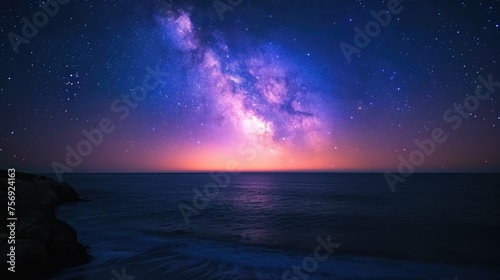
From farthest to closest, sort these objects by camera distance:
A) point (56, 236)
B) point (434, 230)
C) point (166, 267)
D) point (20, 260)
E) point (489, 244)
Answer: point (434, 230)
point (489, 244)
point (166, 267)
point (56, 236)
point (20, 260)

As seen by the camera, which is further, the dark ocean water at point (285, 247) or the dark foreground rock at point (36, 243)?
the dark ocean water at point (285, 247)

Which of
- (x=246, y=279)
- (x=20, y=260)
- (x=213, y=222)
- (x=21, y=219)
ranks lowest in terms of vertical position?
(x=213, y=222)

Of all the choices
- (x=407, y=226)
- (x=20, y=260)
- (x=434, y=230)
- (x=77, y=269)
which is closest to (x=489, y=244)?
(x=434, y=230)

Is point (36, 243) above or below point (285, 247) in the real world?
above

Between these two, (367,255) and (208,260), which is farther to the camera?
(367,255)

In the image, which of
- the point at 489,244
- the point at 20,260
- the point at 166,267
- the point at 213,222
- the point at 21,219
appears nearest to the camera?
the point at 20,260

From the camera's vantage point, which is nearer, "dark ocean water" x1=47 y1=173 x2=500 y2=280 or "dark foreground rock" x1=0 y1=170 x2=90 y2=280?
"dark foreground rock" x1=0 y1=170 x2=90 y2=280

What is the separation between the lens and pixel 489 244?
14047 millimetres

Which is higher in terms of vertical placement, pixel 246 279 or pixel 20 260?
pixel 20 260

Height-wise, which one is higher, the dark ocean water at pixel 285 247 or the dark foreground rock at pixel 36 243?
the dark foreground rock at pixel 36 243

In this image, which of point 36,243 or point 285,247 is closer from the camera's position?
point 36,243

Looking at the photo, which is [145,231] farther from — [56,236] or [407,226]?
[407,226]

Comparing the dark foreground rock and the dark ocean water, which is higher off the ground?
the dark foreground rock

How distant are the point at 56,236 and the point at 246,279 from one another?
6593 millimetres
